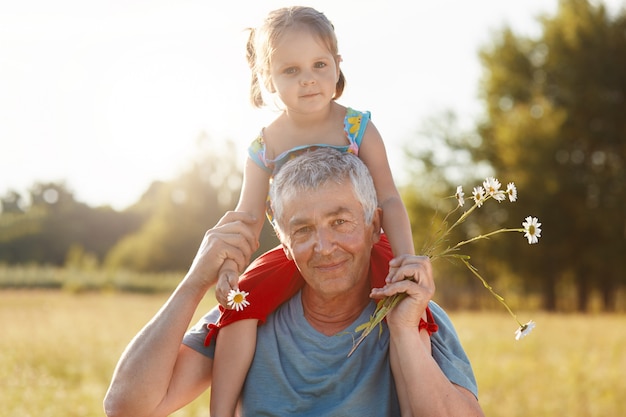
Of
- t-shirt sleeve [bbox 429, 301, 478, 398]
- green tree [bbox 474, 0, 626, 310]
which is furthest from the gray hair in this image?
green tree [bbox 474, 0, 626, 310]

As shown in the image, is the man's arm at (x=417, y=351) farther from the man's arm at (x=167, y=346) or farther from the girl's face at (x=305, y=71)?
the girl's face at (x=305, y=71)

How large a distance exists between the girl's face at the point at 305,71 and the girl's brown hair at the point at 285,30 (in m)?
0.03

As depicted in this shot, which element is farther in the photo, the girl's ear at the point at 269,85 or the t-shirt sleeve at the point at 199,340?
the girl's ear at the point at 269,85

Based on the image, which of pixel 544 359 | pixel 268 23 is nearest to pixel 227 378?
pixel 268 23

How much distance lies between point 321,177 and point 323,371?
2.50ft

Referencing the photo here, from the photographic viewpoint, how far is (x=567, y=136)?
2608 centimetres

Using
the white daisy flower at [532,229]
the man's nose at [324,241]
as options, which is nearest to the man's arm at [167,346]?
the man's nose at [324,241]

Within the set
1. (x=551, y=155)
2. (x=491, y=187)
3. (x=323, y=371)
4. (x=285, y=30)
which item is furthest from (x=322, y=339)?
(x=551, y=155)

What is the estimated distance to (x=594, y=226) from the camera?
2548cm

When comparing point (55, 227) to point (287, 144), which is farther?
point (55, 227)

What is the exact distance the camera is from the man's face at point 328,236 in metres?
3.11

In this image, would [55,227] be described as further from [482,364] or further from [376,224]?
[376,224]

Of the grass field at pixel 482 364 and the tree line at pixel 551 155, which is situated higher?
the tree line at pixel 551 155

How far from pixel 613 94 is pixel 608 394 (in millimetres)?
19527
